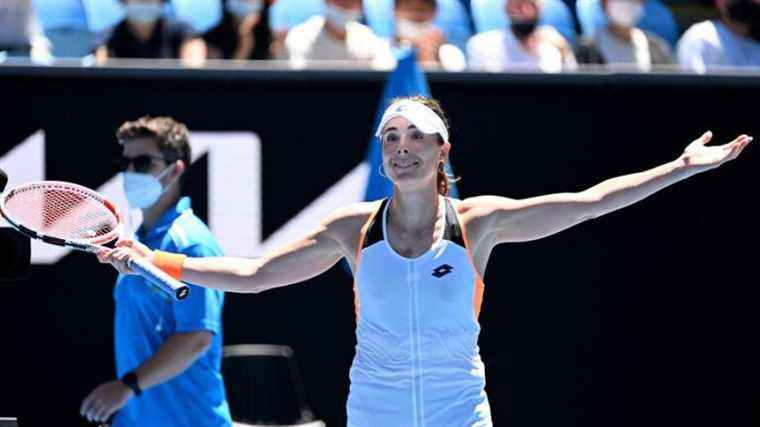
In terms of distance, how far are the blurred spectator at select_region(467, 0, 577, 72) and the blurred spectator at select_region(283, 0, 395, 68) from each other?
0.62 meters

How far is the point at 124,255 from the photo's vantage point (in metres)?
4.48

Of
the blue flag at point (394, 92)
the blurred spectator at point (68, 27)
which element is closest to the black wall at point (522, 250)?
the blue flag at point (394, 92)

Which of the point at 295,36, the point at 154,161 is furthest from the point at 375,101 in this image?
the point at 154,161

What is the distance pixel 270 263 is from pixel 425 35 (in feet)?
13.2

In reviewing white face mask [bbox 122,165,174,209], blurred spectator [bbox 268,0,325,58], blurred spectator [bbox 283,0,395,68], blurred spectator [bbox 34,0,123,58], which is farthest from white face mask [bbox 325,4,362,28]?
white face mask [bbox 122,165,174,209]

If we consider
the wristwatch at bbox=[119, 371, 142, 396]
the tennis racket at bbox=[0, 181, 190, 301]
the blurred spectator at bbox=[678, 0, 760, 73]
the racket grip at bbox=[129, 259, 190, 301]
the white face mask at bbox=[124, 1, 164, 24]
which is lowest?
the wristwatch at bbox=[119, 371, 142, 396]

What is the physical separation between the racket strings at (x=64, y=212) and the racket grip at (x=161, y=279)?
371 mm

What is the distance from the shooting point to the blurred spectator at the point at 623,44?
8.47 metres

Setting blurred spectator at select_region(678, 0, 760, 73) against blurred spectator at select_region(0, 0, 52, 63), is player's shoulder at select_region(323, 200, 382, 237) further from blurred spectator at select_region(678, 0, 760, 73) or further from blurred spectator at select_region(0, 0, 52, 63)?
blurred spectator at select_region(678, 0, 760, 73)

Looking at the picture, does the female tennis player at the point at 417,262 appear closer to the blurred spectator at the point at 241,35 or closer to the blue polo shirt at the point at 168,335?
the blue polo shirt at the point at 168,335

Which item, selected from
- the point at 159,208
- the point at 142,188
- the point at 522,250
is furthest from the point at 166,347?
the point at 522,250

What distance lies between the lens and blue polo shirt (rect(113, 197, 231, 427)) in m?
5.52

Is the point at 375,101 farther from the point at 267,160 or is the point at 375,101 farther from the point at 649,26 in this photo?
the point at 649,26

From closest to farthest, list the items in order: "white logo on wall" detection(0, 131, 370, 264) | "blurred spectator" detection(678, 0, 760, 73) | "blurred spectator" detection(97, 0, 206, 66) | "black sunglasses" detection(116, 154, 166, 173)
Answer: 1. "black sunglasses" detection(116, 154, 166, 173)
2. "white logo on wall" detection(0, 131, 370, 264)
3. "blurred spectator" detection(97, 0, 206, 66)
4. "blurred spectator" detection(678, 0, 760, 73)
